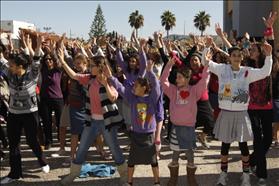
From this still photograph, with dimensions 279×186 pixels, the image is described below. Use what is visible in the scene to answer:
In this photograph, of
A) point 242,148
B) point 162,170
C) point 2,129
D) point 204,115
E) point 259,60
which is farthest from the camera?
point 2,129

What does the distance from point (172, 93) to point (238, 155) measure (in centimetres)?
258

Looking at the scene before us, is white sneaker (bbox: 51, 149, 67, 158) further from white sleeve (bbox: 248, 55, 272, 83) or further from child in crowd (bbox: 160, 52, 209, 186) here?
white sleeve (bbox: 248, 55, 272, 83)

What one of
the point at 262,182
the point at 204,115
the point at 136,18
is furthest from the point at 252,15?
the point at 136,18

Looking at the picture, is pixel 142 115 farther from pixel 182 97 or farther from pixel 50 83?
pixel 50 83

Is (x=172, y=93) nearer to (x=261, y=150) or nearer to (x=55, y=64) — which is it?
(x=261, y=150)

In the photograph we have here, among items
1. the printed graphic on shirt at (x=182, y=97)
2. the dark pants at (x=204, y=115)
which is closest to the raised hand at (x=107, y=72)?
the printed graphic on shirt at (x=182, y=97)

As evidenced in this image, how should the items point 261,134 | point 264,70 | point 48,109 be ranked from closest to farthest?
point 264,70
point 261,134
point 48,109

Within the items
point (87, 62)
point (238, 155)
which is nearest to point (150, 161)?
point (87, 62)

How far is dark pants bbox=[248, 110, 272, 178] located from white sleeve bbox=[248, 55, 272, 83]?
62 cm

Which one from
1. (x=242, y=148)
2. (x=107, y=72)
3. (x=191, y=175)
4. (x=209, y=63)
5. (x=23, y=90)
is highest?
(x=209, y=63)

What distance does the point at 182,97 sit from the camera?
5.40m

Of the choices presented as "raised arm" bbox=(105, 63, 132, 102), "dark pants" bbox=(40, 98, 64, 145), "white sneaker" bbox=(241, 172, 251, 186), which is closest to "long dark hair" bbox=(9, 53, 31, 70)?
"raised arm" bbox=(105, 63, 132, 102)

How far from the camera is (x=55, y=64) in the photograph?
770 centimetres

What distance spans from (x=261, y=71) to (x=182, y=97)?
3.54ft
